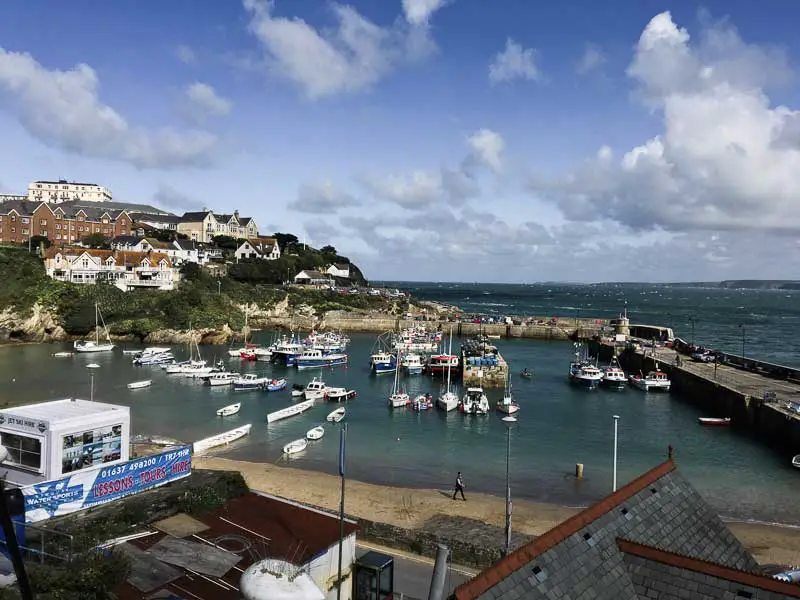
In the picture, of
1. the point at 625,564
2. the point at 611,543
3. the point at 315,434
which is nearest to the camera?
the point at 625,564

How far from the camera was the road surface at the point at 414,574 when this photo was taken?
613 inches

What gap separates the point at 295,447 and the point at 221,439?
5.01 meters

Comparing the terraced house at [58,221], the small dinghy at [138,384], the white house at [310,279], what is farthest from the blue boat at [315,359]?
the terraced house at [58,221]

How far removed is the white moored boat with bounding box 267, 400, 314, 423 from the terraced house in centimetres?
9056

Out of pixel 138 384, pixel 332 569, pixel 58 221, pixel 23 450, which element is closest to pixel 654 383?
pixel 138 384

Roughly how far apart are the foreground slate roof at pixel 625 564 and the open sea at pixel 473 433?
60.9ft

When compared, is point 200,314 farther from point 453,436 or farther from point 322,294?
point 453,436

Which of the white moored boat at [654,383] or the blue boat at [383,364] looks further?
the blue boat at [383,364]

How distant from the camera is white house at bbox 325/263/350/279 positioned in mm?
150000

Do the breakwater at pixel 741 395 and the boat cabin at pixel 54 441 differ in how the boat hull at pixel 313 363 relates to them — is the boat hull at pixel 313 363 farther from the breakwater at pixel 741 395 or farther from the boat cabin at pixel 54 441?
the boat cabin at pixel 54 441

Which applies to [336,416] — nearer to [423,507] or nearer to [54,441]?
[423,507]

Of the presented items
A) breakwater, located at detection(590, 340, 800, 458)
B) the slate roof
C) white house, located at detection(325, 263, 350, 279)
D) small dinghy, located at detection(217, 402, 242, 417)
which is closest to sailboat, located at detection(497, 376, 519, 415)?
breakwater, located at detection(590, 340, 800, 458)

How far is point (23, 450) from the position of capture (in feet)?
56.7

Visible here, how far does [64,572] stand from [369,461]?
23.7 metres
